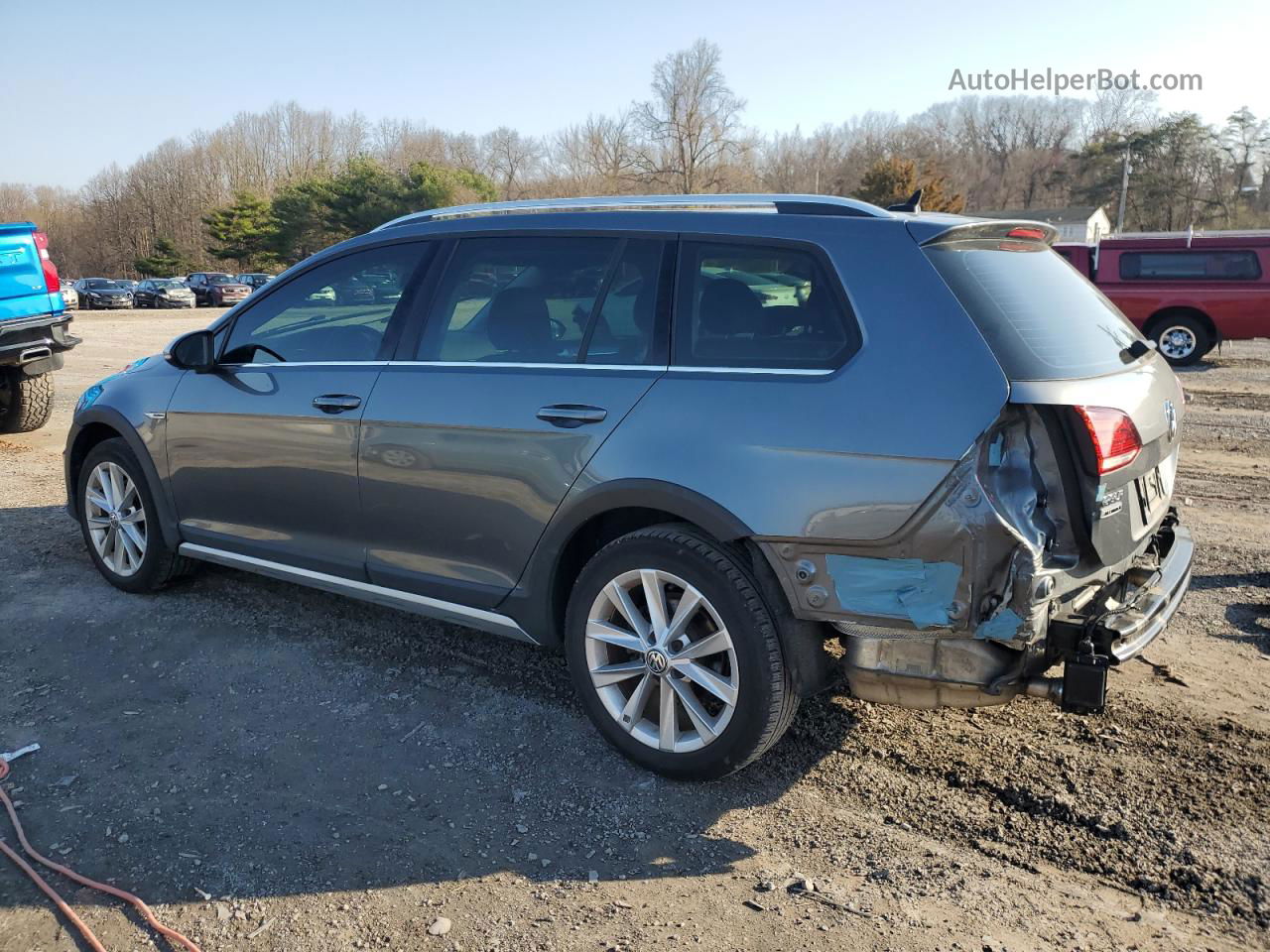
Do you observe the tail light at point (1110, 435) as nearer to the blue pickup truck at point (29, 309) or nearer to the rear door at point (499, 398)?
the rear door at point (499, 398)

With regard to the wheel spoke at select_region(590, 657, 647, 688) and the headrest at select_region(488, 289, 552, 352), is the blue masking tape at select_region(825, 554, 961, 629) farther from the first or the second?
the headrest at select_region(488, 289, 552, 352)

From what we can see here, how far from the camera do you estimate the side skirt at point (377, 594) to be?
3619mm

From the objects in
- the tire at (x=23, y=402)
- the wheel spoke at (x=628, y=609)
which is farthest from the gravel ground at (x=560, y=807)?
the tire at (x=23, y=402)

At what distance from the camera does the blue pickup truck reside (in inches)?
336

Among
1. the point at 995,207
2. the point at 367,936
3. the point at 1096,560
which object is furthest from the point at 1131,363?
the point at 995,207

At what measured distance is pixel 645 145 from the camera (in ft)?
231

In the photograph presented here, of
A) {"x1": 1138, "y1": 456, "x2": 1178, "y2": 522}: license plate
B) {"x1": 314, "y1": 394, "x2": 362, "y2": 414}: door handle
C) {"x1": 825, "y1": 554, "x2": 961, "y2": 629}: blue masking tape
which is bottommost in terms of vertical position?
{"x1": 825, "y1": 554, "x2": 961, "y2": 629}: blue masking tape

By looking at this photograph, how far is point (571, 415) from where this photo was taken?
3.29m

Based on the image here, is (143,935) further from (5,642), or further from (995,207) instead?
(995,207)

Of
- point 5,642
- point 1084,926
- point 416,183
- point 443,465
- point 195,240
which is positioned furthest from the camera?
point 195,240

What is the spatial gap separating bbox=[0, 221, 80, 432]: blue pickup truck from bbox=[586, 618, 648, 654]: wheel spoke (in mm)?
7595

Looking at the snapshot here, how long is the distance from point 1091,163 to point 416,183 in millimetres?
49158

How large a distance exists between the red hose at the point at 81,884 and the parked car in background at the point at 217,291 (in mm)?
45688

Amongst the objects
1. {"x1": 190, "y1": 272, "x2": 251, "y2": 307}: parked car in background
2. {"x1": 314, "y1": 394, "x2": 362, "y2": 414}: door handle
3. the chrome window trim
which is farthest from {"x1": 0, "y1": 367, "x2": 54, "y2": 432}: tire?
{"x1": 190, "y1": 272, "x2": 251, "y2": 307}: parked car in background
